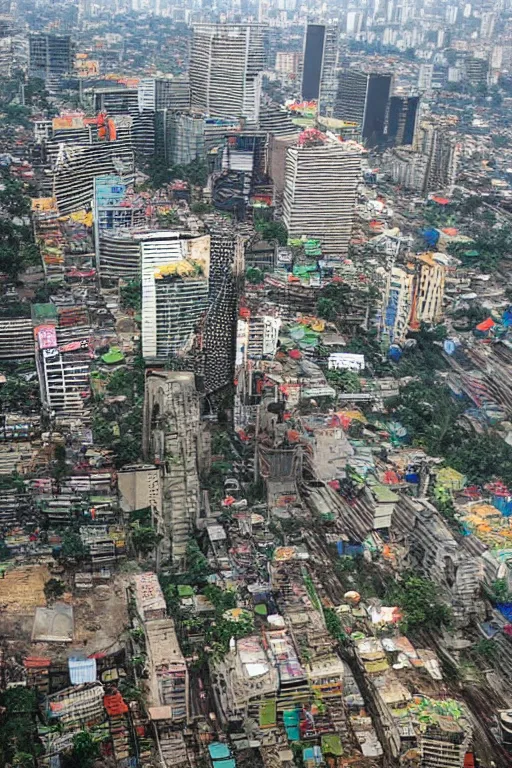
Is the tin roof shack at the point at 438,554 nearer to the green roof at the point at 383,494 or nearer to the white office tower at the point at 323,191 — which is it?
the green roof at the point at 383,494

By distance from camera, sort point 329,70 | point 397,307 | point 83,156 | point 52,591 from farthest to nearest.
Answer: point 329,70 → point 83,156 → point 397,307 → point 52,591

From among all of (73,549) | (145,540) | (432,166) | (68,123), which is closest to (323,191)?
(68,123)

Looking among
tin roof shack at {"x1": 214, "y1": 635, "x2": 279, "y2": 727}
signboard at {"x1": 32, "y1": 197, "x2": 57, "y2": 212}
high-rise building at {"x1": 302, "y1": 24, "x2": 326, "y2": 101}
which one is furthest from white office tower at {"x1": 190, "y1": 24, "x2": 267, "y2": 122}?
tin roof shack at {"x1": 214, "y1": 635, "x2": 279, "y2": 727}

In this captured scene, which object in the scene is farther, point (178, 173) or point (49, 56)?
point (49, 56)

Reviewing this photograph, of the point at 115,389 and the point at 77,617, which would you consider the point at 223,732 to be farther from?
the point at 115,389

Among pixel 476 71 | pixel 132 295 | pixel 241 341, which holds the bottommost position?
pixel 476 71

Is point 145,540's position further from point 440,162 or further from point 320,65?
point 320,65

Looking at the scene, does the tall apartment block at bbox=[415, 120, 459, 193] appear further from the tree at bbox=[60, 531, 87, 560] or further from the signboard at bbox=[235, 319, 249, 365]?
the tree at bbox=[60, 531, 87, 560]

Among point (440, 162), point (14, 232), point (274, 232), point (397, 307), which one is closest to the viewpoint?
point (397, 307)
